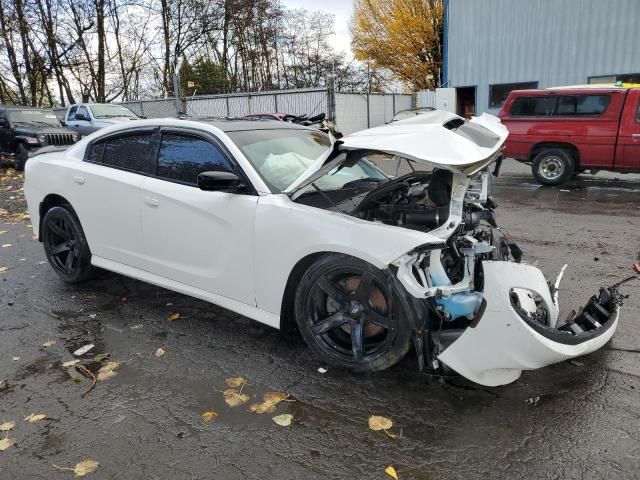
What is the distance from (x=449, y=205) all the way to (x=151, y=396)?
2171mm

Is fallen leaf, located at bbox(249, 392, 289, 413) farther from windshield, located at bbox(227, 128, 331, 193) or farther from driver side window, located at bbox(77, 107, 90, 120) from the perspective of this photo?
driver side window, located at bbox(77, 107, 90, 120)

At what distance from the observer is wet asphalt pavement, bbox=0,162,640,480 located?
2422mm

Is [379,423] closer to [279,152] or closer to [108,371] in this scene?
[108,371]

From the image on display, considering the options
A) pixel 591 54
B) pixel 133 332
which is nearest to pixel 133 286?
pixel 133 332

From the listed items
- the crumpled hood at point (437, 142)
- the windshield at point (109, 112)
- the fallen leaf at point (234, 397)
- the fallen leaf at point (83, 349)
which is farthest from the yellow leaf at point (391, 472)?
the windshield at point (109, 112)

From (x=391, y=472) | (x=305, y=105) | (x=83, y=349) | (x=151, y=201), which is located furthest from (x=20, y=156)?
(x=391, y=472)

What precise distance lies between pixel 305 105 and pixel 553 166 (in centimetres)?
1325

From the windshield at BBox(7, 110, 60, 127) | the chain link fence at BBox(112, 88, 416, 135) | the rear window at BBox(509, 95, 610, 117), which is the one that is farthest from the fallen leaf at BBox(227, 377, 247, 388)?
the chain link fence at BBox(112, 88, 416, 135)

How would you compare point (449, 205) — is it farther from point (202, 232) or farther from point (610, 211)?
point (610, 211)

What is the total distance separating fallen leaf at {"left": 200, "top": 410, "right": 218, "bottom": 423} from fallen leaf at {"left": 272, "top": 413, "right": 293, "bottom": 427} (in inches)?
13.4

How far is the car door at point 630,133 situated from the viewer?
371 inches

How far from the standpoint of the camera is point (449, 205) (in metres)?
3.07

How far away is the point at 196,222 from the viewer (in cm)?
369

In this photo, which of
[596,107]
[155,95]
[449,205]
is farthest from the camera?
[155,95]
